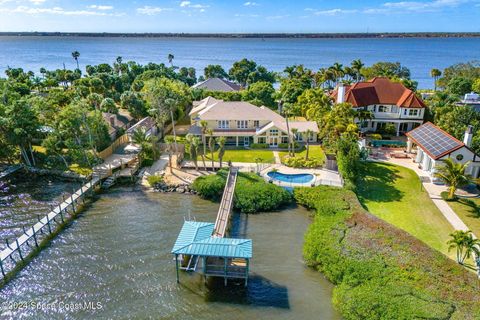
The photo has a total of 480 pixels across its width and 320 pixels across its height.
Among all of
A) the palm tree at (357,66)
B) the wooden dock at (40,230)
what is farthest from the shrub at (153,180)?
the palm tree at (357,66)

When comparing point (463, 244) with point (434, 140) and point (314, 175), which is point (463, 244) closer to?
point (314, 175)

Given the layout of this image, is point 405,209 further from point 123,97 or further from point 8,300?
point 123,97

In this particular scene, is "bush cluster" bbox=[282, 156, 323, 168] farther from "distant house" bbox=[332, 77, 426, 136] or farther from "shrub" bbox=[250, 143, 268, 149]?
"distant house" bbox=[332, 77, 426, 136]

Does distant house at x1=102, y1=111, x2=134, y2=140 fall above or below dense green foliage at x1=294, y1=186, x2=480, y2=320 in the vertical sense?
above

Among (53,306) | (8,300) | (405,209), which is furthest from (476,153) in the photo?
(8,300)

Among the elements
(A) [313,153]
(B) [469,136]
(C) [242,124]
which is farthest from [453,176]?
(C) [242,124]

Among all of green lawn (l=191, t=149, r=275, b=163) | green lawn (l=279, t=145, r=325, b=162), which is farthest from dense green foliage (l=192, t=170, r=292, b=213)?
green lawn (l=279, t=145, r=325, b=162)

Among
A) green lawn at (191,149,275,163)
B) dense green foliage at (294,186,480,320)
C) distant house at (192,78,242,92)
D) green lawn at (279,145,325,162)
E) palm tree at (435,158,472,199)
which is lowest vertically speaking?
dense green foliage at (294,186,480,320)
